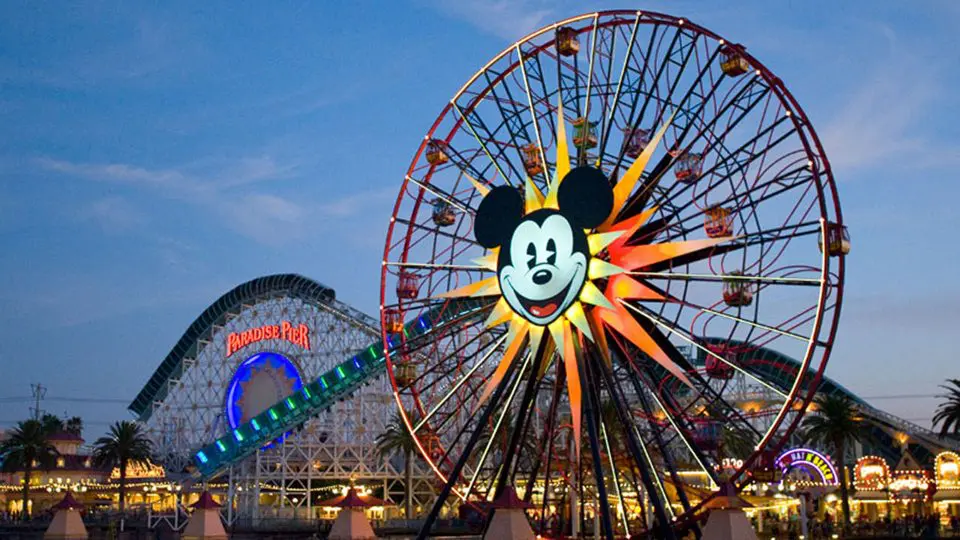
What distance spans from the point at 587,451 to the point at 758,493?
12292 millimetres

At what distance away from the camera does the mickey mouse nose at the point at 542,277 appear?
2505 cm

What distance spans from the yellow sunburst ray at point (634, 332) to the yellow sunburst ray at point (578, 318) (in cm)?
53

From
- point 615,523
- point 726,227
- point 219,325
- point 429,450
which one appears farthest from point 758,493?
point 219,325

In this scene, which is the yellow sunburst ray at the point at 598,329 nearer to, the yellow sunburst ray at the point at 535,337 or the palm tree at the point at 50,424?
the yellow sunburst ray at the point at 535,337

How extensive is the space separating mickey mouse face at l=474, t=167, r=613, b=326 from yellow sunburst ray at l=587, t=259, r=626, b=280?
0.14 meters

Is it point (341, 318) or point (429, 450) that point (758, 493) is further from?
point (341, 318)

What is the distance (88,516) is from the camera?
70625 millimetres

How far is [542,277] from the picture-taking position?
25.2 meters

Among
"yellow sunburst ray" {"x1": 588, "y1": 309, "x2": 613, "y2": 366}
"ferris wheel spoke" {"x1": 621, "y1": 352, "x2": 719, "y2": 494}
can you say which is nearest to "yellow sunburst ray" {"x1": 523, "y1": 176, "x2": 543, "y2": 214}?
"yellow sunburst ray" {"x1": 588, "y1": 309, "x2": 613, "y2": 366}

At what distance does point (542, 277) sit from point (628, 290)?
2.23m

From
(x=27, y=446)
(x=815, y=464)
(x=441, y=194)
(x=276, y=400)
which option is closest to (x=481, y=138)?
(x=441, y=194)

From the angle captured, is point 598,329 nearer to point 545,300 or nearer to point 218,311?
point 545,300

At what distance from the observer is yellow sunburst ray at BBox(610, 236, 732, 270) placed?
23.2 m

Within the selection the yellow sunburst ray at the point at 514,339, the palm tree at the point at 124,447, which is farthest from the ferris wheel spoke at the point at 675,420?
the palm tree at the point at 124,447
